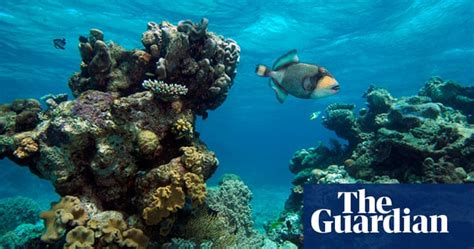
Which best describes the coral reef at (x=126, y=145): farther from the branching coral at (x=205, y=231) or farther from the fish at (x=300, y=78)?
the fish at (x=300, y=78)

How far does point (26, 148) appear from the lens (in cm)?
519

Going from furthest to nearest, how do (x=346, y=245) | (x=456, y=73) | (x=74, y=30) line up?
(x=456, y=73)
(x=74, y=30)
(x=346, y=245)

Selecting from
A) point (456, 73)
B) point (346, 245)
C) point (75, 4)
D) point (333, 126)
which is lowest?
point (346, 245)

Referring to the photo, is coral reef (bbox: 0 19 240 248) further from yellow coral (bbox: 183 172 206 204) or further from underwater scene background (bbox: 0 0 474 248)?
underwater scene background (bbox: 0 0 474 248)

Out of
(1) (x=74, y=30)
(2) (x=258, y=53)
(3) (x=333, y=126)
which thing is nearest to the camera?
(3) (x=333, y=126)

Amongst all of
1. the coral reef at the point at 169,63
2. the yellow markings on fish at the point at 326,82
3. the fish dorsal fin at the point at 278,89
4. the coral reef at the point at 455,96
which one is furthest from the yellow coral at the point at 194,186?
the coral reef at the point at 455,96

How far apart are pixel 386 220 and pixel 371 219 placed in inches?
8.0

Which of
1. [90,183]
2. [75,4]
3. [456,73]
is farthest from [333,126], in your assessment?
[456,73]

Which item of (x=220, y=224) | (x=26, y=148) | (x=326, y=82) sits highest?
(x=326, y=82)

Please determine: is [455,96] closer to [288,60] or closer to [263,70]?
[288,60]

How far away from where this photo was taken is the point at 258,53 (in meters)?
28.8

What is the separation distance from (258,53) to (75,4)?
545 inches

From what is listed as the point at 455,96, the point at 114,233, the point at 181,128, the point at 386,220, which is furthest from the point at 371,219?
the point at 455,96

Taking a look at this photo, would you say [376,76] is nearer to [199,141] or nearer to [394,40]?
[394,40]
